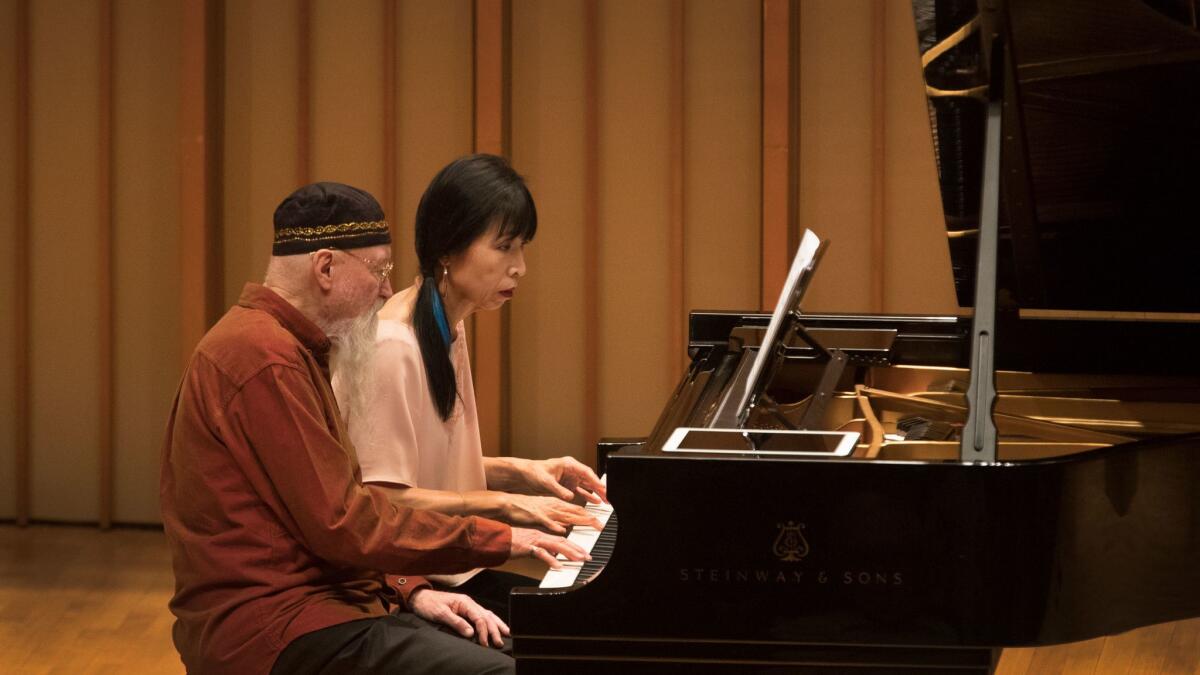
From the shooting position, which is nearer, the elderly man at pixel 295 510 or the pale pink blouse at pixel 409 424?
the elderly man at pixel 295 510

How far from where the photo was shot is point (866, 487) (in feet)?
6.23

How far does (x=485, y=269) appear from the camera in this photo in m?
2.56

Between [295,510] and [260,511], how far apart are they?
67 mm

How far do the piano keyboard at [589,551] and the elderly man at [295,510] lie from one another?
3cm

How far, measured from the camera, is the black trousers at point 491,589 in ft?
8.52

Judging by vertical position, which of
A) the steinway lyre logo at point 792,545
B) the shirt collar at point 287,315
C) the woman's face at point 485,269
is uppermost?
the woman's face at point 485,269

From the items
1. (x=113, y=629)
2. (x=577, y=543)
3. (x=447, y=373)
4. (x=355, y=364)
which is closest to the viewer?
(x=577, y=543)

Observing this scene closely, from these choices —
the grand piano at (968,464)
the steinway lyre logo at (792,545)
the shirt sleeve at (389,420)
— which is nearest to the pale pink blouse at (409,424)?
the shirt sleeve at (389,420)

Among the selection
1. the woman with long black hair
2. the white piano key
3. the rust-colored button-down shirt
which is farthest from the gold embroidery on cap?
the white piano key

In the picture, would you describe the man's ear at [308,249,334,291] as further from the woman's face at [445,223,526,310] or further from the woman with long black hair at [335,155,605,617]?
the woman's face at [445,223,526,310]

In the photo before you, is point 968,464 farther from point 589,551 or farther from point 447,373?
point 447,373

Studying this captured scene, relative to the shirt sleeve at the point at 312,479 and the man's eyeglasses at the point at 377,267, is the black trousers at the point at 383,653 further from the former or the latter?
the man's eyeglasses at the point at 377,267

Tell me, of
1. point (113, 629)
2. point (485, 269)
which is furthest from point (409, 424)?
point (113, 629)

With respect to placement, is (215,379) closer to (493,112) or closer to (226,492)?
(226,492)
